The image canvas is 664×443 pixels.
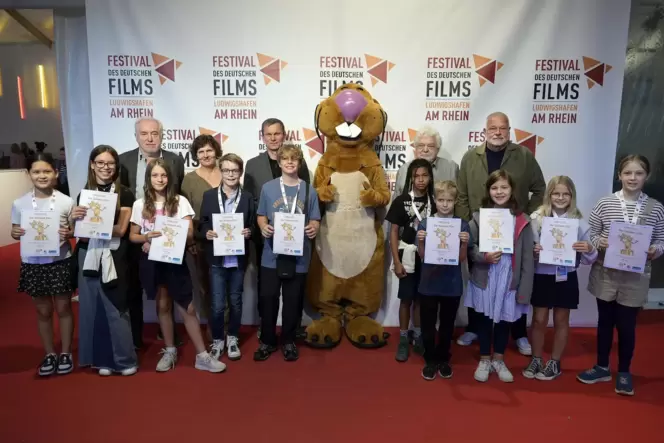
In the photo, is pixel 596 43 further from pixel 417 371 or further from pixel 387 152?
pixel 417 371

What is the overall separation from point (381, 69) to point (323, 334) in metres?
2.17

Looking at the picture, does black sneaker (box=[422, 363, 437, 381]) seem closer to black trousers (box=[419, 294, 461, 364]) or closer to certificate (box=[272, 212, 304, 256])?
black trousers (box=[419, 294, 461, 364])

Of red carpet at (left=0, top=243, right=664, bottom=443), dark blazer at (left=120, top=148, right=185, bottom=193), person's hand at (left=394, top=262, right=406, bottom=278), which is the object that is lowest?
red carpet at (left=0, top=243, right=664, bottom=443)

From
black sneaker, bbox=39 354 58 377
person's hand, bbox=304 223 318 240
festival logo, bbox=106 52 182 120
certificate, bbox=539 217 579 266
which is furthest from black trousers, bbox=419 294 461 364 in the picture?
festival logo, bbox=106 52 182 120

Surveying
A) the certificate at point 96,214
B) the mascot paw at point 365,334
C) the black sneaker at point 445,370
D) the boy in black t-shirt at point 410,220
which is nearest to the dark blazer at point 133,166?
the certificate at point 96,214

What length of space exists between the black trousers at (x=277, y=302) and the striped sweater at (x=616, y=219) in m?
1.91

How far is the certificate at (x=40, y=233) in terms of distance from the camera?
8.46ft

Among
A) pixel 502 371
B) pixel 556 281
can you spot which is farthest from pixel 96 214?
pixel 556 281

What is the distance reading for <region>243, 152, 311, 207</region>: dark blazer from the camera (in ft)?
11.0

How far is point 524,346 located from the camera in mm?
3275

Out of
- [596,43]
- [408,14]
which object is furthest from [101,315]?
[596,43]

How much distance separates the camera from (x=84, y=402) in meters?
2.56

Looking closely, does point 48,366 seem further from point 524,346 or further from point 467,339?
point 524,346

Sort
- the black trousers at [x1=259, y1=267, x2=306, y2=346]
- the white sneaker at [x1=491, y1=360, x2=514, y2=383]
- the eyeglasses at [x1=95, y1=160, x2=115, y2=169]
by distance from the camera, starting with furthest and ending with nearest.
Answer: the black trousers at [x1=259, y1=267, x2=306, y2=346] → the white sneaker at [x1=491, y1=360, x2=514, y2=383] → the eyeglasses at [x1=95, y1=160, x2=115, y2=169]
